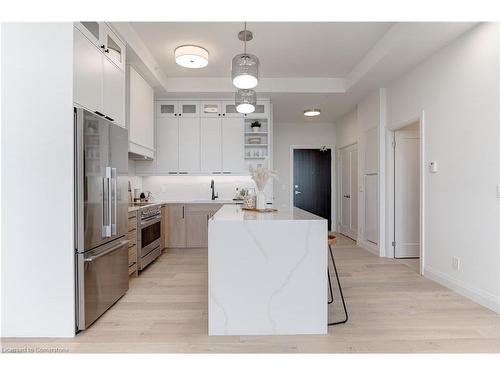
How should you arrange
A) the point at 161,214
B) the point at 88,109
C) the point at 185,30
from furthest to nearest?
the point at 161,214, the point at 185,30, the point at 88,109

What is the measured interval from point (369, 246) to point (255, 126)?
9.58 feet

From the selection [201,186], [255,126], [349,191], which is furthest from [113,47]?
[349,191]

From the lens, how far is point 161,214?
5211 millimetres

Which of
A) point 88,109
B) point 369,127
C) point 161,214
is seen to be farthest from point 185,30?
point 369,127

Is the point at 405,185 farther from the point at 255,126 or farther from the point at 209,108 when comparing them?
the point at 209,108

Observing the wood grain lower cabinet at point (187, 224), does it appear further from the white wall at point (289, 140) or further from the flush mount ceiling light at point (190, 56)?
the white wall at point (289, 140)

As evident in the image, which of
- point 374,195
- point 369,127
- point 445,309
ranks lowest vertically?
point 445,309

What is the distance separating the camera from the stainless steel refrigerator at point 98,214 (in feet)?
7.81

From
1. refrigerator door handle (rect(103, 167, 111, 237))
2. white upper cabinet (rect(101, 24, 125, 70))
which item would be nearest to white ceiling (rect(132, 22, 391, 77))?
white upper cabinet (rect(101, 24, 125, 70))

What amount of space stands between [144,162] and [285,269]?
4093 mm

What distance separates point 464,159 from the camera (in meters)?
3.21

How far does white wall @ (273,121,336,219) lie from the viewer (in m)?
7.63
